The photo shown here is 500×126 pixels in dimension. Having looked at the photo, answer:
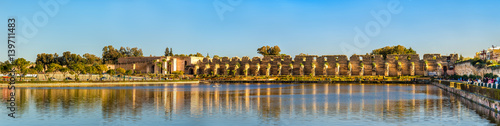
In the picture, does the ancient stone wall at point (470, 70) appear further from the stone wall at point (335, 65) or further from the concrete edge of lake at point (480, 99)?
the concrete edge of lake at point (480, 99)

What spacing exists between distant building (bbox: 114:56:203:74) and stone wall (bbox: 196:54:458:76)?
8.43ft

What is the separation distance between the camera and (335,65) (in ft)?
290

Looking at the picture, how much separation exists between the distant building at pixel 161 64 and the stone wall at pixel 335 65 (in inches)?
101

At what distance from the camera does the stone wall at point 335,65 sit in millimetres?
83500

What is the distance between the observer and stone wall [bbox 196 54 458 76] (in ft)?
274

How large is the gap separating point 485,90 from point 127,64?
8719cm

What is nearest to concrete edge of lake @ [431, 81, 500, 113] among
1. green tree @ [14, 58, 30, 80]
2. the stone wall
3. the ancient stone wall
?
A: the ancient stone wall

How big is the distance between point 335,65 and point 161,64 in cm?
3235

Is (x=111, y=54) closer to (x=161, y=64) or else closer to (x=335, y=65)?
(x=161, y=64)

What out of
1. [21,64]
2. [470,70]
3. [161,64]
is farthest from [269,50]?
[21,64]

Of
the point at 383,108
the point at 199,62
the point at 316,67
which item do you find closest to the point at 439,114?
the point at 383,108

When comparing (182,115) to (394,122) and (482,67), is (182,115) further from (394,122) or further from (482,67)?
(482,67)

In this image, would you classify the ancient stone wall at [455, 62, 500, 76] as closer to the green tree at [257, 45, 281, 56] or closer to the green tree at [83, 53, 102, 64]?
the green tree at [257, 45, 281, 56]

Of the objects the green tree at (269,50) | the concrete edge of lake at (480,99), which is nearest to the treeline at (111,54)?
Answer: the green tree at (269,50)
